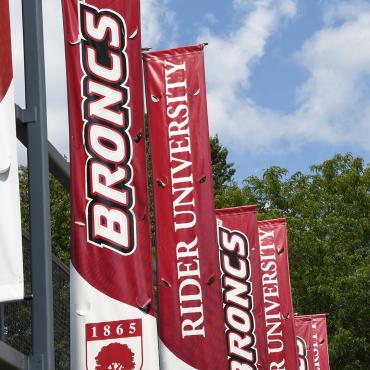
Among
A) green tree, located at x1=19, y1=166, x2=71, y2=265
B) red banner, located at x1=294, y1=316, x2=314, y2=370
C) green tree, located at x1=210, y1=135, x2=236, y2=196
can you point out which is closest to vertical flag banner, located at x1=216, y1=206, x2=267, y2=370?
red banner, located at x1=294, y1=316, x2=314, y2=370

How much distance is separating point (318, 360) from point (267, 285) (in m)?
8.04

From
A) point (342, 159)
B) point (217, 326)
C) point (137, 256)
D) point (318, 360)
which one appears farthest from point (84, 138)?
point (342, 159)

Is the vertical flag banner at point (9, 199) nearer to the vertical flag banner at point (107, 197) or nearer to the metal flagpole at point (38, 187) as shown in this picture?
the metal flagpole at point (38, 187)

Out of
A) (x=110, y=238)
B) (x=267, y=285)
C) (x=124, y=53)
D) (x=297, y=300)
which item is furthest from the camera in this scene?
(x=297, y=300)

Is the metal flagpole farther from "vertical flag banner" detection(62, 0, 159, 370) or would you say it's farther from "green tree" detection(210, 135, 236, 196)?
"green tree" detection(210, 135, 236, 196)

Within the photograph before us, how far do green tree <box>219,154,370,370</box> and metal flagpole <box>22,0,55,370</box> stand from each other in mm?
28755

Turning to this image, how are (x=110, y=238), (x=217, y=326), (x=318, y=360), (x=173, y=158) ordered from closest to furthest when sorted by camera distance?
1. (x=110, y=238)
2. (x=217, y=326)
3. (x=173, y=158)
4. (x=318, y=360)

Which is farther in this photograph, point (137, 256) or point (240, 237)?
point (240, 237)

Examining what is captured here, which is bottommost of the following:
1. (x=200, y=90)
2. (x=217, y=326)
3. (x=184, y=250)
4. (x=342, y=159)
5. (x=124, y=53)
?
(x=217, y=326)

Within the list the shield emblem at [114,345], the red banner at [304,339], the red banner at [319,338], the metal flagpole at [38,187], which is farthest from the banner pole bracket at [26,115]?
the red banner at [319,338]

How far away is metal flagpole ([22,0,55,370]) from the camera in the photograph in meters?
6.93

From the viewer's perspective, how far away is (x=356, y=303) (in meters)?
37.2

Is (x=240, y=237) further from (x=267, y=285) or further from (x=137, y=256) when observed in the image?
(x=137, y=256)

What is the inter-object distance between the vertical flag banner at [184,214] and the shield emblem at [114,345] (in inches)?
122
